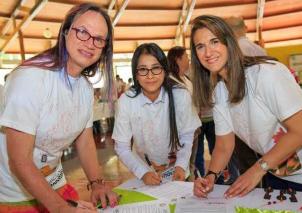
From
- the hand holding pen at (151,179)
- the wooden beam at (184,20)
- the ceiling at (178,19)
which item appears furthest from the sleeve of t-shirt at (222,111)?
the wooden beam at (184,20)

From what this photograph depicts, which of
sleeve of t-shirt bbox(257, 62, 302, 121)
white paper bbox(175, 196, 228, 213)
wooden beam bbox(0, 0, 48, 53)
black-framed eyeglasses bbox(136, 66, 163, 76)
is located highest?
wooden beam bbox(0, 0, 48, 53)

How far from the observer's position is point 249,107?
1.50m

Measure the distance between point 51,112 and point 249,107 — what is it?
0.79 m

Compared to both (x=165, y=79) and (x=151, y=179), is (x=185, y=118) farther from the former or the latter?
(x=151, y=179)

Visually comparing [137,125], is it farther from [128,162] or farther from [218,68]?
[218,68]

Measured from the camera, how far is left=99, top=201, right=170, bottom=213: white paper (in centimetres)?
133

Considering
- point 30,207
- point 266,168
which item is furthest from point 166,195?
point 30,207

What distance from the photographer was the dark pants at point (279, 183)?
1.54 metres

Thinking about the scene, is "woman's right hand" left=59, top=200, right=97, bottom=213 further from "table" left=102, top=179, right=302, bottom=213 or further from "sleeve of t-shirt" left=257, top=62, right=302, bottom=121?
"sleeve of t-shirt" left=257, top=62, right=302, bottom=121

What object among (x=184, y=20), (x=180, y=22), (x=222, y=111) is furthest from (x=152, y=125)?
(x=180, y=22)

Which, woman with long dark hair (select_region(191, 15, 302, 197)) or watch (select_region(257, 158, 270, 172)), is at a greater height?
woman with long dark hair (select_region(191, 15, 302, 197))

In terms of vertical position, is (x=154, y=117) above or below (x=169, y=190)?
above

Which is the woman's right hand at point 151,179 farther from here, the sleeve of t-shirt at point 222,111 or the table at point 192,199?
the sleeve of t-shirt at point 222,111

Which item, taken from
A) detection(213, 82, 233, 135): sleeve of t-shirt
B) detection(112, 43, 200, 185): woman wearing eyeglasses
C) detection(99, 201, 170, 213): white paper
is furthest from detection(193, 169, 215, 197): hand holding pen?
detection(112, 43, 200, 185): woman wearing eyeglasses
